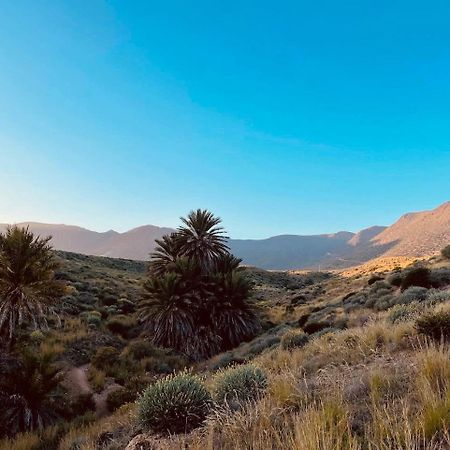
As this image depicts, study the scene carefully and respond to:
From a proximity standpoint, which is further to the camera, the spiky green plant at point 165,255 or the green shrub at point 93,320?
the spiky green plant at point 165,255

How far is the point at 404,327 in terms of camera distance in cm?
881

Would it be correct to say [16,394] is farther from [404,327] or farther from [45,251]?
[404,327]

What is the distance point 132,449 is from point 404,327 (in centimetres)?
644

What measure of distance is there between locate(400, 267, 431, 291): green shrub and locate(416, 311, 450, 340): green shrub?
17345 millimetres

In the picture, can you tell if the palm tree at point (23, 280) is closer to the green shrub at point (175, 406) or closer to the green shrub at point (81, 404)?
the green shrub at point (81, 404)

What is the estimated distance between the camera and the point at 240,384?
716 cm

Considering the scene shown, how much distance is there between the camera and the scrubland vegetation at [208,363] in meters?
4.61

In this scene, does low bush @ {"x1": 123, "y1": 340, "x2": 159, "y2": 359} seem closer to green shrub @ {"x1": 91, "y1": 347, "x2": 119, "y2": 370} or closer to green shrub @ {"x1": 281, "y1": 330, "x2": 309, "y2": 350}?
green shrub @ {"x1": 91, "y1": 347, "x2": 119, "y2": 370}

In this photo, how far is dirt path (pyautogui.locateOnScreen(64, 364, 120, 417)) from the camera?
656 inches

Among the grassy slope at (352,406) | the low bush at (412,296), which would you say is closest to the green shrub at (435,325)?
the grassy slope at (352,406)

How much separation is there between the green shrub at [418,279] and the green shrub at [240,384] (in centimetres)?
1953

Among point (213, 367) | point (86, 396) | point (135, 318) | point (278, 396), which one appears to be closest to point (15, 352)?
point (86, 396)

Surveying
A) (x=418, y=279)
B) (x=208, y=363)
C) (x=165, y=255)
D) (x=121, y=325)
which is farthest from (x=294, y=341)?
(x=165, y=255)

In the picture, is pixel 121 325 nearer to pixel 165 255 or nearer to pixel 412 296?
pixel 165 255
